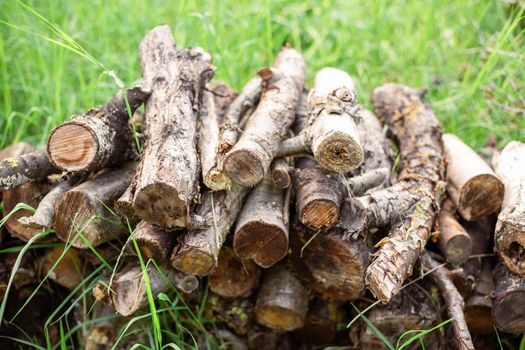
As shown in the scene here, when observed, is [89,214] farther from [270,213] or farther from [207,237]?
[270,213]

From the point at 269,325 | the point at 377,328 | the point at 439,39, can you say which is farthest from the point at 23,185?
the point at 439,39

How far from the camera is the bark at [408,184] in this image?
2133mm

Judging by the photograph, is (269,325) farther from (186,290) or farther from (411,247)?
(411,247)

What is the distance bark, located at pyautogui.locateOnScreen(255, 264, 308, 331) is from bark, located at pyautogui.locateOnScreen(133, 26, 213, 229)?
634mm

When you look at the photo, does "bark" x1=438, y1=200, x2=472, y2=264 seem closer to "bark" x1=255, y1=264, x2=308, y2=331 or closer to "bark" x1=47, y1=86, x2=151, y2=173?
"bark" x1=255, y1=264, x2=308, y2=331

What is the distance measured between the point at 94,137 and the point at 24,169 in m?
0.37

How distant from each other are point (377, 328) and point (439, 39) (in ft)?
9.41

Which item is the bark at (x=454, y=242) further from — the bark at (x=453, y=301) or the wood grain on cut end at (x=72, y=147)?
the wood grain on cut end at (x=72, y=147)

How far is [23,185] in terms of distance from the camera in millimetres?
2584

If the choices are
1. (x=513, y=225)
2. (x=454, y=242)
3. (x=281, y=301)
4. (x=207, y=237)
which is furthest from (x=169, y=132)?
(x=513, y=225)

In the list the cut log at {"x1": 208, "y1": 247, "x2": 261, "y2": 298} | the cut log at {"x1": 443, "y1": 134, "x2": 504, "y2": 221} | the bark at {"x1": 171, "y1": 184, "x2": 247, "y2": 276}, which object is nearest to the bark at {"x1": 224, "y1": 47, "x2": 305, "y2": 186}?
the bark at {"x1": 171, "y1": 184, "x2": 247, "y2": 276}

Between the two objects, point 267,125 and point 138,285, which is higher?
point 267,125

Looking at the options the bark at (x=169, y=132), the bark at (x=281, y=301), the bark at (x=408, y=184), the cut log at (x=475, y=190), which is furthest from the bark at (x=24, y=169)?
the cut log at (x=475, y=190)

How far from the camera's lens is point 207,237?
2.17 metres
